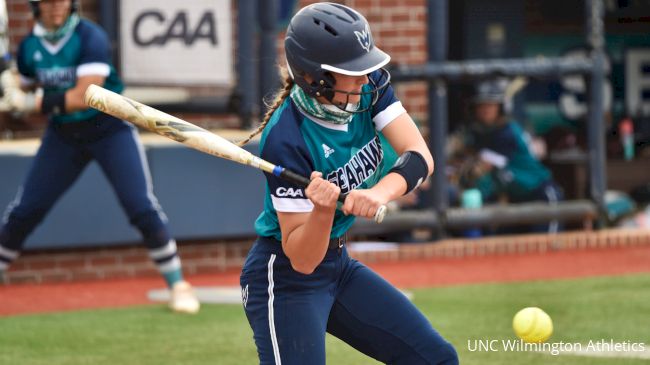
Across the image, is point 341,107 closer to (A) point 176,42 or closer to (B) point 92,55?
(B) point 92,55

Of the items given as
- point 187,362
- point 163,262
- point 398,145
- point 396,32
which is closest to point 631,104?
point 396,32

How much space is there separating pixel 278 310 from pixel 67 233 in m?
5.63

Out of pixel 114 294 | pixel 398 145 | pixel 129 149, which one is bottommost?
pixel 114 294

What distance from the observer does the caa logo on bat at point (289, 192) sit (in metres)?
4.34

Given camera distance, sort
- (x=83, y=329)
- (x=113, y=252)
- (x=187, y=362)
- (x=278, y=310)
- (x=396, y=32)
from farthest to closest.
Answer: (x=396, y=32)
(x=113, y=252)
(x=83, y=329)
(x=187, y=362)
(x=278, y=310)

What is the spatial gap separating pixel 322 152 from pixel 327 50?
0.37 m

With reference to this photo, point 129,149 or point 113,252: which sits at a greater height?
point 129,149

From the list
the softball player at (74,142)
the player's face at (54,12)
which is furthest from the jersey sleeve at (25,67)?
the player's face at (54,12)

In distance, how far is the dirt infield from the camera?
30.1 feet

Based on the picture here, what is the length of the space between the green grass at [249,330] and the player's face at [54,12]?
1.87m

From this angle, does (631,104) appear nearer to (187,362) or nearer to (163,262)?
(163,262)

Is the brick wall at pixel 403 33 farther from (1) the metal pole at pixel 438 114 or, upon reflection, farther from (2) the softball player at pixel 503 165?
(2) the softball player at pixel 503 165

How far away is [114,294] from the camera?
9.45m

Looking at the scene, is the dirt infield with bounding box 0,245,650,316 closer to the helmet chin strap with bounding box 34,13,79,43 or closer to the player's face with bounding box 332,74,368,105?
the helmet chin strap with bounding box 34,13,79,43
